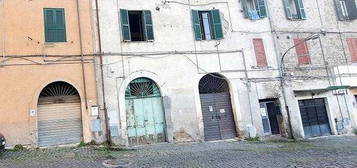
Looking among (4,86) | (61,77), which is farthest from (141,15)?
(4,86)

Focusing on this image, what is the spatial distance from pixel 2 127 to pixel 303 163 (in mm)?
11040

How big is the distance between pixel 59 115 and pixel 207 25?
8.32 m

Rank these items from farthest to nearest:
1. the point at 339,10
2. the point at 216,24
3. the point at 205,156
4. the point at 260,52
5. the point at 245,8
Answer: the point at 339,10, the point at 245,8, the point at 260,52, the point at 216,24, the point at 205,156

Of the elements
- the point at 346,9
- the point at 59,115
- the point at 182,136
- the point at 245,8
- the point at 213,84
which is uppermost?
the point at 346,9

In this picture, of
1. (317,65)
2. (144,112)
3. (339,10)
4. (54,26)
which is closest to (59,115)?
(144,112)

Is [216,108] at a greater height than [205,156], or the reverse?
[216,108]

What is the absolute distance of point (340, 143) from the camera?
14.5 m

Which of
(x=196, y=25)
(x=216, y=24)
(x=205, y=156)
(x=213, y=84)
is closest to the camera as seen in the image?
(x=205, y=156)

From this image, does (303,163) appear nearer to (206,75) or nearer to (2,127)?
(206,75)

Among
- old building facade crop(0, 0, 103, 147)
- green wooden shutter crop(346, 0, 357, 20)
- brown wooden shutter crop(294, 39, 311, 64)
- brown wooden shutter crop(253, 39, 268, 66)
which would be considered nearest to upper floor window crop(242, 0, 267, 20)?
brown wooden shutter crop(253, 39, 268, 66)

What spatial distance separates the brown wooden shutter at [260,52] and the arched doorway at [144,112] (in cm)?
565

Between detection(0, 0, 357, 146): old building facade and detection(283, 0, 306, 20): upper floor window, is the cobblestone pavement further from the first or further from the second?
detection(283, 0, 306, 20): upper floor window

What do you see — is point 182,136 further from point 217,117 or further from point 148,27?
point 148,27

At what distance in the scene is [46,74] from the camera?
547 inches
